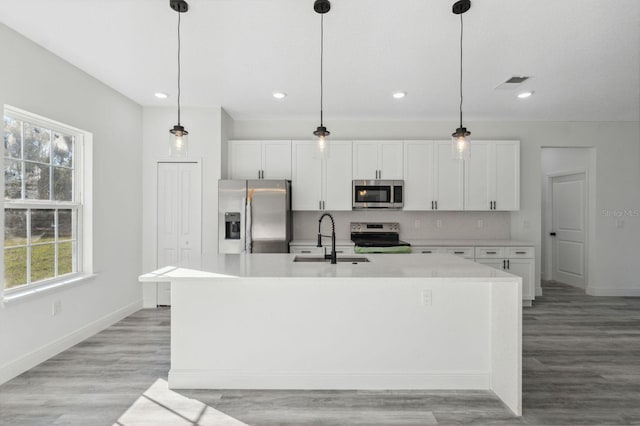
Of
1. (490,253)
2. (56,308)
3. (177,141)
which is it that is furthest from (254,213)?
(490,253)

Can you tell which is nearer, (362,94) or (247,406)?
(247,406)

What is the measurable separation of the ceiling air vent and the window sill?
4845 mm

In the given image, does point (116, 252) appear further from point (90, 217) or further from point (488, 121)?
point (488, 121)

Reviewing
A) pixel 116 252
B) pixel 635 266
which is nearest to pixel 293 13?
pixel 116 252

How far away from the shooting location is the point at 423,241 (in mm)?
5031

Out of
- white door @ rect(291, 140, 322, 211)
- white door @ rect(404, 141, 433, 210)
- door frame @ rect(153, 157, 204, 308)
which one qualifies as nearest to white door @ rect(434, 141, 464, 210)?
white door @ rect(404, 141, 433, 210)

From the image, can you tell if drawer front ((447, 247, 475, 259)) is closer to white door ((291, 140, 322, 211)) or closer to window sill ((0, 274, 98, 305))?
white door ((291, 140, 322, 211))

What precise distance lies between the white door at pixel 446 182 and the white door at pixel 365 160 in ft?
2.91

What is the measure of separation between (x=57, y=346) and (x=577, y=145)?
7077 mm

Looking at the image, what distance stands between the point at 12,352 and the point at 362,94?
4081 millimetres

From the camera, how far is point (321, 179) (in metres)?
5.03

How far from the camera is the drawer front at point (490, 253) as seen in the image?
478cm

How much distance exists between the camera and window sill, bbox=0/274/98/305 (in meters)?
2.71

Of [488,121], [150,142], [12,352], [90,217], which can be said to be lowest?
[12,352]
